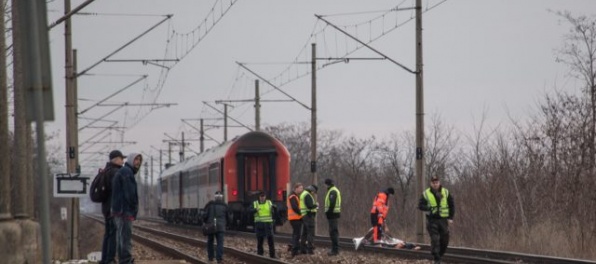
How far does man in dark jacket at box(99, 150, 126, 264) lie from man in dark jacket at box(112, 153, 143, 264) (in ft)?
1.56

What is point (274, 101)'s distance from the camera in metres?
48.7

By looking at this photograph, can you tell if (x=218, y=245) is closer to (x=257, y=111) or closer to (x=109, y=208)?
(x=109, y=208)

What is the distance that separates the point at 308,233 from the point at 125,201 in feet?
38.6

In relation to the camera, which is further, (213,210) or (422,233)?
(422,233)

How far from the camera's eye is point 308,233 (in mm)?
27812

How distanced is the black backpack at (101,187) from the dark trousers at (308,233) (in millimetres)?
10327

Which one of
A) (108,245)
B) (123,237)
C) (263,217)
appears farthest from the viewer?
(263,217)

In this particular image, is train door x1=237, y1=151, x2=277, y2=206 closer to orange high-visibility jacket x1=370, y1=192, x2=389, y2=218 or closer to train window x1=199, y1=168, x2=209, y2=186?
train window x1=199, y1=168, x2=209, y2=186

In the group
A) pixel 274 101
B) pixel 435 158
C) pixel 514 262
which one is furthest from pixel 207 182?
pixel 514 262

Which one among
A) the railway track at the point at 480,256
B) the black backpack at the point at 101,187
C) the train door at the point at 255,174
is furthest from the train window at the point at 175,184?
the black backpack at the point at 101,187

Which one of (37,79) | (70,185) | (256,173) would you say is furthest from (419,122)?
(37,79)

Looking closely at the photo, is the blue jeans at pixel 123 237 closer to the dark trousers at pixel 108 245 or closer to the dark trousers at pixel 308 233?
the dark trousers at pixel 108 245

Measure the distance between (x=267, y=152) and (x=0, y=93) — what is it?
2736cm

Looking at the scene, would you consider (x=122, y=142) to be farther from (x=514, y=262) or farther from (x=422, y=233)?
(x=514, y=262)
